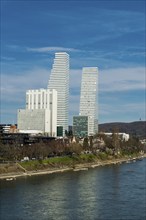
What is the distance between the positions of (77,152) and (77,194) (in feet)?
71.6

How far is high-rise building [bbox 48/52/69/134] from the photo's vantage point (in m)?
75.2

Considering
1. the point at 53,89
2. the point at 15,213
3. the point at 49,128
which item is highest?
the point at 53,89

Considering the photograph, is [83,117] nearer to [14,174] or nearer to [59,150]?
[59,150]

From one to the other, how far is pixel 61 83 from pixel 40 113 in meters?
11.9

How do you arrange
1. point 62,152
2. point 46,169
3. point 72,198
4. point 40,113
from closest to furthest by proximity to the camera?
point 72,198 < point 46,169 < point 62,152 < point 40,113

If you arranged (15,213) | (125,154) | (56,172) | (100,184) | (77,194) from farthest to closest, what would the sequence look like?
(125,154) → (56,172) → (100,184) → (77,194) → (15,213)

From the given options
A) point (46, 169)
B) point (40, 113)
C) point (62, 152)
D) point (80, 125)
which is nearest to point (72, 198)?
point (46, 169)

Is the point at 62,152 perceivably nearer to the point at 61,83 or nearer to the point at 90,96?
the point at 61,83

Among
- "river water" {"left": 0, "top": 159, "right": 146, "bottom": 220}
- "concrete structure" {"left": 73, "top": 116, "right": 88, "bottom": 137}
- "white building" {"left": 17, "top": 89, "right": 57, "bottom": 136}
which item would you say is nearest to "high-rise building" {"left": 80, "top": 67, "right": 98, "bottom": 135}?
"concrete structure" {"left": 73, "top": 116, "right": 88, "bottom": 137}

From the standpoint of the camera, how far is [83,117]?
81438 mm

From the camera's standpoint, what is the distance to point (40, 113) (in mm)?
66500

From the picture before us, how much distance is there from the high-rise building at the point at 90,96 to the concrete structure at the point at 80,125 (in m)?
Answer: 3.11

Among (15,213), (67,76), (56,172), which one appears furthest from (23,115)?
(15,213)

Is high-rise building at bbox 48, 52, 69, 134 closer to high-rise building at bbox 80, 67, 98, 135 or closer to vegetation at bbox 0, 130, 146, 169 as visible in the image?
high-rise building at bbox 80, 67, 98, 135
